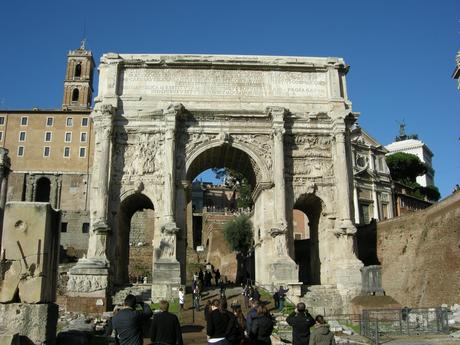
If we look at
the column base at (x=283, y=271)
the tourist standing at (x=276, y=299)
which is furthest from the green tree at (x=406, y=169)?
the tourist standing at (x=276, y=299)

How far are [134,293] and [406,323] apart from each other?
37.8 feet

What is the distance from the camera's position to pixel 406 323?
45.7 feet

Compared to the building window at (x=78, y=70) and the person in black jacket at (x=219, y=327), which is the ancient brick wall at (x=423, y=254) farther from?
the building window at (x=78, y=70)

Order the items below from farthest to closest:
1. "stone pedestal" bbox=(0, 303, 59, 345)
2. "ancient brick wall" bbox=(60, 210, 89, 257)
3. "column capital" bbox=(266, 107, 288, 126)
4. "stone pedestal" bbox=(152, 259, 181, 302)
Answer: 1. "ancient brick wall" bbox=(60, 210, 89, 257)
2. "column capital" bbox=(266, 107, 288, 126)
3. "stone pedestal" bbox=(152, 259, 181, 302)
4. "stone pedestal" bbox=(0, 303, 59, 345)

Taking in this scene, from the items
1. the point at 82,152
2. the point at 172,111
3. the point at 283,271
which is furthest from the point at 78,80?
the point at 283,271

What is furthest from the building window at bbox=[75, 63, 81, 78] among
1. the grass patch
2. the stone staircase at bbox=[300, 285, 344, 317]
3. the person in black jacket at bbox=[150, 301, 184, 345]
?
the person in black jacket at bbox=[150, 301, 184, 345]

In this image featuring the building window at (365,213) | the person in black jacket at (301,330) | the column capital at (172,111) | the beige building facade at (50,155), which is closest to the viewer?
the person in black jacket at (301,330)

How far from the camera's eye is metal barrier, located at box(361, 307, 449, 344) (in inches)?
542

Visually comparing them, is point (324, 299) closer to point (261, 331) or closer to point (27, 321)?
point (261, 331)

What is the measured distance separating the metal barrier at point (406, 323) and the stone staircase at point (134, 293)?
9.59 meters

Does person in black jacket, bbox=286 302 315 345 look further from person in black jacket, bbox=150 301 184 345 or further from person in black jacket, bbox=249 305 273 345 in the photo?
person in black jacket, bbox=150 301 184 345

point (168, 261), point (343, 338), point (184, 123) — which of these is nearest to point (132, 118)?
point (184, 123)

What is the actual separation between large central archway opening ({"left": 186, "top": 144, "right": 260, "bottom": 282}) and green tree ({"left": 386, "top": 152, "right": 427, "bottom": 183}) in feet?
61.0

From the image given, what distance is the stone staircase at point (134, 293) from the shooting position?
68.0 ft
